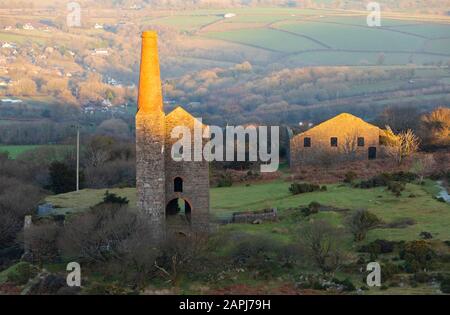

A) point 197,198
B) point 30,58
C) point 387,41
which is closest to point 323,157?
point 197,198

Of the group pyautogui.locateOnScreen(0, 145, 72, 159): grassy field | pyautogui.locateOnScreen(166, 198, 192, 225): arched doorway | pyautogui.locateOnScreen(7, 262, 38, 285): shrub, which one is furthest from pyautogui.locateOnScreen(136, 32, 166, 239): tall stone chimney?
pyautogui.locateOnScreen(0, 145, 72, 159): grassy field

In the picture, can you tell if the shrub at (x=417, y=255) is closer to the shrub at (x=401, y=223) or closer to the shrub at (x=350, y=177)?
the shrub at (x=401, y=223)

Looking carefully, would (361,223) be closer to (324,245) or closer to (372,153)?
(324,245)

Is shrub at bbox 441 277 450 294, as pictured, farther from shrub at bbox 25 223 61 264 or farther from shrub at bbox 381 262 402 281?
shrub at bbox 25 223 61 264

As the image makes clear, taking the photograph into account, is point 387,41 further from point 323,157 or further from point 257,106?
point 323,157

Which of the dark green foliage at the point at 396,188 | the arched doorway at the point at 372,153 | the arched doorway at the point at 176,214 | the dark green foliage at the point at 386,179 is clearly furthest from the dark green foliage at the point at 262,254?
the arched doorway at the point at 372,153
